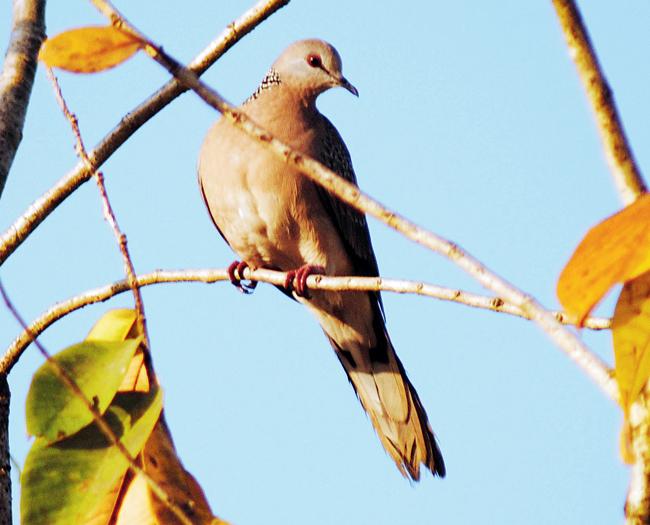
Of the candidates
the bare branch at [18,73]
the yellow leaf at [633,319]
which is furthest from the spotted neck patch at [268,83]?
the yellow leaf at [633,319]

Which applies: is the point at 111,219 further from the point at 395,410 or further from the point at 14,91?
the point at 395,410

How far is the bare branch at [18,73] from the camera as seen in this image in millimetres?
3305

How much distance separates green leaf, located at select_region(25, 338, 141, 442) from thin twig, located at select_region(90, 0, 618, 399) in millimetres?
757

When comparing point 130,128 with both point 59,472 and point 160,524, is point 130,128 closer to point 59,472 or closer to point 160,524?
point 59,472

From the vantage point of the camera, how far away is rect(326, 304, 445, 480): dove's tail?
4.71 metres

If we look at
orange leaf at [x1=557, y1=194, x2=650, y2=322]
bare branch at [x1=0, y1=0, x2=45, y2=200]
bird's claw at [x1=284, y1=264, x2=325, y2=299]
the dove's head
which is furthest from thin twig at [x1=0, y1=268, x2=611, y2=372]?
the dove's head

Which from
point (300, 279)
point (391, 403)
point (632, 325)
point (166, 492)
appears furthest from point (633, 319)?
point (391, 403)

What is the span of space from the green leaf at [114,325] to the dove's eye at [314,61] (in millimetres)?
2746

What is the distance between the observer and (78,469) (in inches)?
93.1

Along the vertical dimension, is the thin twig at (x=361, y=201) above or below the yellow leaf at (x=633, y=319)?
above

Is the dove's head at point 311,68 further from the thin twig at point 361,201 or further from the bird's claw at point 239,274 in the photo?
the thin twig at point 361,201

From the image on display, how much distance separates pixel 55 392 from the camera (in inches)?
94.0

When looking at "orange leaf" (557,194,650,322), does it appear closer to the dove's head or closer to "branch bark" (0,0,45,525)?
"branch bark" (0,0,45,525)

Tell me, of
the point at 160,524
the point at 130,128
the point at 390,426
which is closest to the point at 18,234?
the point at 130,128
